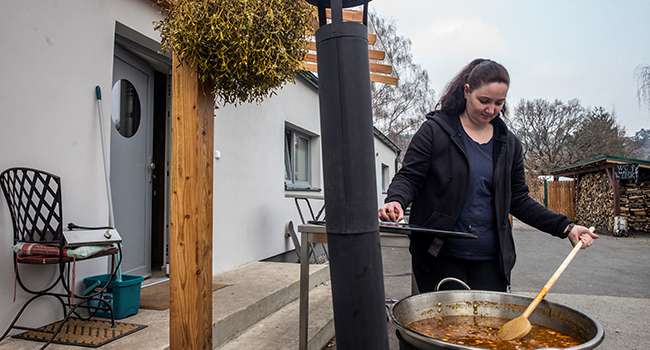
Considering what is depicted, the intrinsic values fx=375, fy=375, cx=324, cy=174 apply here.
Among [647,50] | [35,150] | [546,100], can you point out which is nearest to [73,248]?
[35,150]

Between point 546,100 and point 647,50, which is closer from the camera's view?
point 647,50

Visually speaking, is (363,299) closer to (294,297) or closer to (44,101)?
(44,101)

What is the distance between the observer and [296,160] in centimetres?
761

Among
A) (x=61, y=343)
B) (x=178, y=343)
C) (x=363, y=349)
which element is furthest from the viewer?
(x=61, y=343)

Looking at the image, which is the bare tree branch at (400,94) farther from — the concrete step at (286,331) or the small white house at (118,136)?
the concrete step at (286,331)

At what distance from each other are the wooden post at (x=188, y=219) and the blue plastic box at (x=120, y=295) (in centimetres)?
133

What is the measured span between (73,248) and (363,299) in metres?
2.31

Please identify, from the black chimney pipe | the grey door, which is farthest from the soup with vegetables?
the grey door

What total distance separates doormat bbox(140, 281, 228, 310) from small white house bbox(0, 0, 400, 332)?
430mm

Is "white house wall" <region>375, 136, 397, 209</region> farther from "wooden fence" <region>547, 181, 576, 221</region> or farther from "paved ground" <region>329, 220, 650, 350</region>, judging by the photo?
"wooden fence" <region>547, 181, 576, 221</region>

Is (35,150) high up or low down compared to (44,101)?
down

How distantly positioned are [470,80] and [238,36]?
108 centimetres

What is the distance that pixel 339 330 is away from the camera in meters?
0.97

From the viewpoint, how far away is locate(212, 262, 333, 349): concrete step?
9.17 feet
